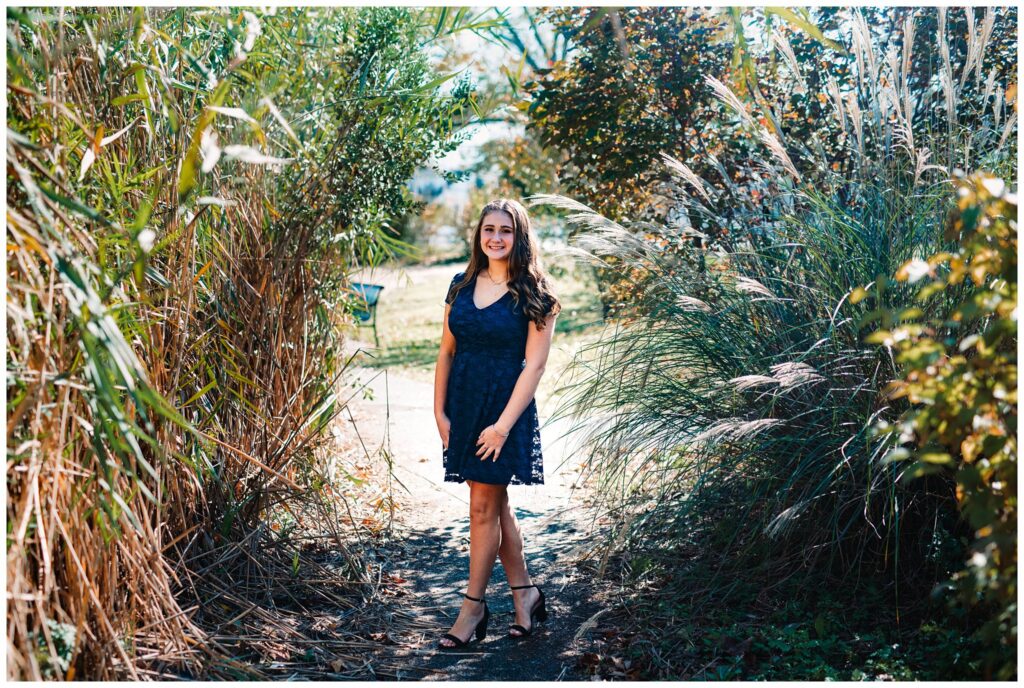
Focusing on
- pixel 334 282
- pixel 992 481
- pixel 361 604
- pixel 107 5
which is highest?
pixel 107 5

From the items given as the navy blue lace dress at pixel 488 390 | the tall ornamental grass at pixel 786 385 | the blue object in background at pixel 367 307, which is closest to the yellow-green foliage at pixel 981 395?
the tall ornamental grass at pixel 786 385

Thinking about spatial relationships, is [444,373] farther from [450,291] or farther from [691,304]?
[691,304]

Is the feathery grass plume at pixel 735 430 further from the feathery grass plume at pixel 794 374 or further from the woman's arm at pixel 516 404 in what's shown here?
the woman's arm at pixel 516 404

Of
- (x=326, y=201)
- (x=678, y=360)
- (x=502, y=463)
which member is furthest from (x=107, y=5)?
(x=678, y=360)

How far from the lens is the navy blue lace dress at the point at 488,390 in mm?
3320

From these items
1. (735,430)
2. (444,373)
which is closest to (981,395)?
(735,430)

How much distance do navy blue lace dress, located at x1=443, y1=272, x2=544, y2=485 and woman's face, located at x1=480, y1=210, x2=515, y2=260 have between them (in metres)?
0.17

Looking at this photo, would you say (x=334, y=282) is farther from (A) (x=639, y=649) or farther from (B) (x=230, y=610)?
(A) (x=639, y=649)

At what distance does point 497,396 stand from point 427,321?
11068 mm

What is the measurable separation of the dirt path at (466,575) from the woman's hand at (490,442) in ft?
0.67

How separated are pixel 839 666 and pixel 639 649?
0.67 meters

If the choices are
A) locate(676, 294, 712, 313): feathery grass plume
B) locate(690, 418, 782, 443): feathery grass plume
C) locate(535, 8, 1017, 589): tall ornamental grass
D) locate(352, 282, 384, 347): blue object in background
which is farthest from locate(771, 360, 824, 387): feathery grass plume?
locate(352, 282, 384, 347): blue object in background

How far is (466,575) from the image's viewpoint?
4125 millimetres

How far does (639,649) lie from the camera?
10.2 feet
